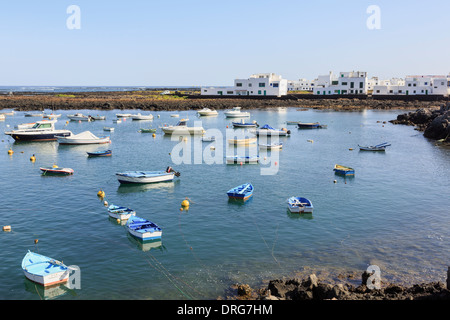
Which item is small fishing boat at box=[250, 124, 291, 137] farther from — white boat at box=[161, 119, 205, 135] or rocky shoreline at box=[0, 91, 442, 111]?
rocky shoreline at box=[0, 91, 442, 111]

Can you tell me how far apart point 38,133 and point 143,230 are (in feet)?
164

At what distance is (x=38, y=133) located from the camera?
222ft

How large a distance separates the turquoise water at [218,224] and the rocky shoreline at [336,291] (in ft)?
4.89

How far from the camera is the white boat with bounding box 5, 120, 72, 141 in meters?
66.9

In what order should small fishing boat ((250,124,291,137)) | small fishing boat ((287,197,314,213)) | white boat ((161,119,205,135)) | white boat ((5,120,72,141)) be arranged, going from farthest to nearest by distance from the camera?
white boat ((161,119,205,135))
small fishing boat ((250,124,291,137))
white boat ((5,120,72,141))
small fishing boat ((287,197,314,213))

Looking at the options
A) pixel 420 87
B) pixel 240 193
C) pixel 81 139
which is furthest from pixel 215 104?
pixel 240 193

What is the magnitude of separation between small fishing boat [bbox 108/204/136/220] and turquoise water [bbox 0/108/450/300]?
954mm

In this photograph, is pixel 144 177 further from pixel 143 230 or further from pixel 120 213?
pixel 143 230

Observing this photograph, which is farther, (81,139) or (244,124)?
(244,124)

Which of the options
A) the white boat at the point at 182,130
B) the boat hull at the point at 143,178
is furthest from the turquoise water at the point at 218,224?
the white boat at the point at 182,130

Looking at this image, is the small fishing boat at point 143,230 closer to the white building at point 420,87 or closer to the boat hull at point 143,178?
the boat hull at point 143,178

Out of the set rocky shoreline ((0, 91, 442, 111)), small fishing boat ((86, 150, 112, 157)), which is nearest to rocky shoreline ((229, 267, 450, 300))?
small fishing boat ((86, 150, 112, 157))

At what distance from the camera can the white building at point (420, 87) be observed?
6329 inches

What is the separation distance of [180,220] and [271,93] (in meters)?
144
